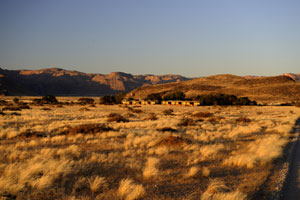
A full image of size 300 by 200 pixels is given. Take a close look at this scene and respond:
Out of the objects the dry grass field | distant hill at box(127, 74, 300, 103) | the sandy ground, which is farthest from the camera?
distant hill at box(127, 74, 300, 103)

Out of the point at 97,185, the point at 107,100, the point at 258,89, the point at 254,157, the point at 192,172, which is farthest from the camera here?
the point at 258,89

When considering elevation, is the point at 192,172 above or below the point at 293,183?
above

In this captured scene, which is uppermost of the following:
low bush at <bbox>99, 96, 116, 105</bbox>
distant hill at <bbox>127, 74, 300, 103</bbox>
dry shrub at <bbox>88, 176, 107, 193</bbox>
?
distant hill at <bbox>127, 74, 300, 103</bbox>

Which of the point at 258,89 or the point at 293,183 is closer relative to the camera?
the point at 293,183

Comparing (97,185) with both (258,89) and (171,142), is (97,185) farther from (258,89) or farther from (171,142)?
(258,89)

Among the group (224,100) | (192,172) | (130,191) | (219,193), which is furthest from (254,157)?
(224,100)

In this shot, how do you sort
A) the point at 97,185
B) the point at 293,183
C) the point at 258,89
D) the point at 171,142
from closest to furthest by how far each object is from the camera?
1. the point at 97,185
2. the point at 293,183
3. the point at 171,142
4. the point at 258,89

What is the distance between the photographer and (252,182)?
6859 millimetres

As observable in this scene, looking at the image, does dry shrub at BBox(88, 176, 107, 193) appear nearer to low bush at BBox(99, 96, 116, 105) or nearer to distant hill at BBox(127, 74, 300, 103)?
low bush at BBox(99, 96, 116, 105)

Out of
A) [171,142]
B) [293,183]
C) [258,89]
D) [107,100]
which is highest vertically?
[258,89]

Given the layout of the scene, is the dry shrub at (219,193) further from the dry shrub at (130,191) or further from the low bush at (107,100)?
the low bush at (107,100)

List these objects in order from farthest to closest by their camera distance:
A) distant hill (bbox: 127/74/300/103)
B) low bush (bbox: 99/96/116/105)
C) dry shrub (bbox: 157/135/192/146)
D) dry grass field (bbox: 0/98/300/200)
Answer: distant hill (bbox: 127/74/300/103) < low bush (bbox: 99/96/116/105) < dry shrub (bbox: 157/135/192/146) < dry grass field (bbox: 0/98/300/200)

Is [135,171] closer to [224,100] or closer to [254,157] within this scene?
[254,157]

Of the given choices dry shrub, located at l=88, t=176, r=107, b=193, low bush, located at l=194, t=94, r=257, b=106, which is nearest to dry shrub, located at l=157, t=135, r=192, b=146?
dry shrub, located at l=88, t=176, r=107, b=193
